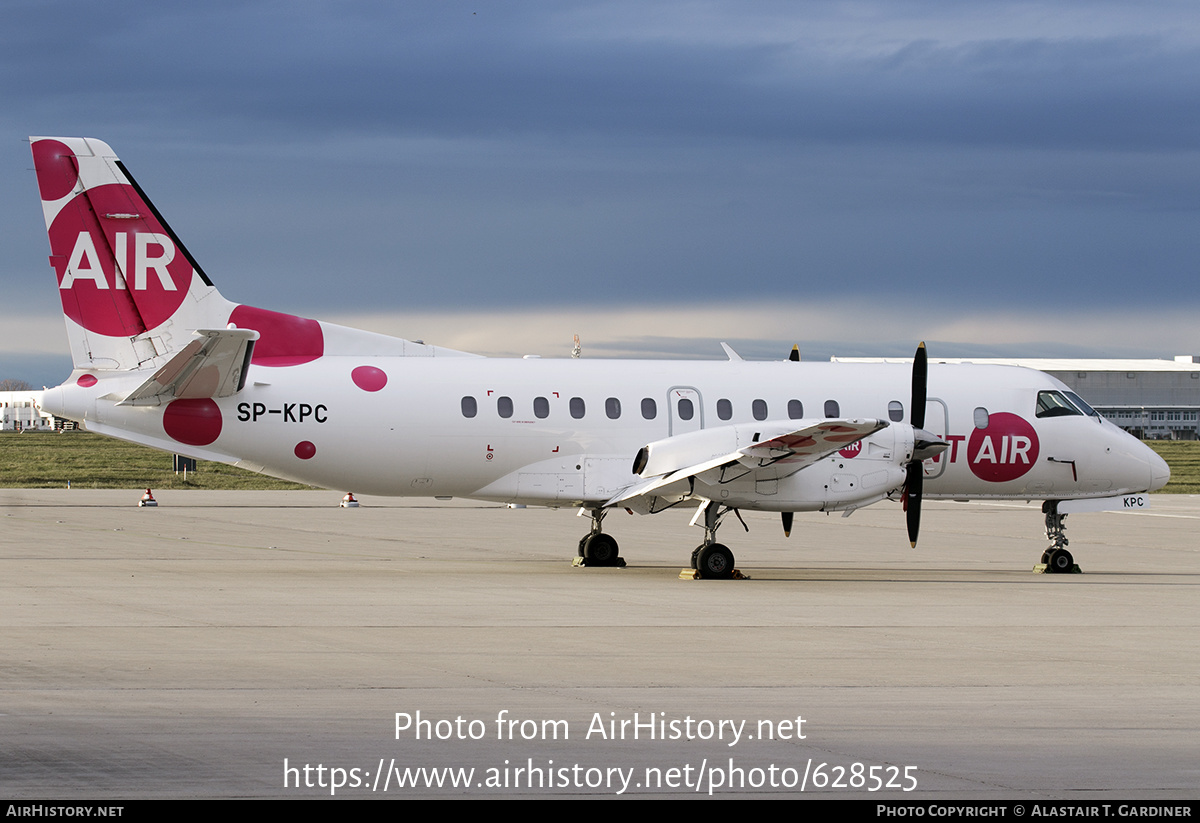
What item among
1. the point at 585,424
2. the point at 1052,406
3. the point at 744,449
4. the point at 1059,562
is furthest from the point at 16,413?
the point at 744,449

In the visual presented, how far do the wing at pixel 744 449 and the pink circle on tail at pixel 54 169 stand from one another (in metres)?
10.1

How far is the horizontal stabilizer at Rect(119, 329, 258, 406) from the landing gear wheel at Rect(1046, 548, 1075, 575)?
14026 millimetres

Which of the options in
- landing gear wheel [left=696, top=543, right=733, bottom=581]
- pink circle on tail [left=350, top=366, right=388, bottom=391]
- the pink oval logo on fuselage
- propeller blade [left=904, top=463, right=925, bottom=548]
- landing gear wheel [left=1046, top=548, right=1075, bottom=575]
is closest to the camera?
propeller blade [left=904, top=463, right=925, bottom=548]

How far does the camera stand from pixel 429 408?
70.9ft

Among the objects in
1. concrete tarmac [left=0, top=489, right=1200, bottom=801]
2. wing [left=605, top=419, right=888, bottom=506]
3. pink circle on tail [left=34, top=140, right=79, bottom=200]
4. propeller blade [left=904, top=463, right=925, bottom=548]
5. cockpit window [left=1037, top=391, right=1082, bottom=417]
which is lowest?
concrete tarmac [left=0, top=489, right=1200, bottom=801]

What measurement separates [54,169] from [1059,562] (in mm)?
18049

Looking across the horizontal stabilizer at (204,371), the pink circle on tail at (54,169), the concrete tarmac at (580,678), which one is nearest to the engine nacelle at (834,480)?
the concrete tarmac at (580,678)

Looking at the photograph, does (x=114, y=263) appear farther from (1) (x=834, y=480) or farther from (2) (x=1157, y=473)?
(2) (x=1157, y=473)

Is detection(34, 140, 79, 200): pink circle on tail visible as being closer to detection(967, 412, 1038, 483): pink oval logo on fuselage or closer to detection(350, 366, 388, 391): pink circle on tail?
detection(350, 366, 388, 391): pink circle on tail

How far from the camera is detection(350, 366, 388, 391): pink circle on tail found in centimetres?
2145

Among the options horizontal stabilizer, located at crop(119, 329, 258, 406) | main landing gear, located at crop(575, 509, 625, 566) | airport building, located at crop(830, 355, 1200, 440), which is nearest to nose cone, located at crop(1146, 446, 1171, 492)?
main landing gear, located at crop(575, 509, 625, 566)

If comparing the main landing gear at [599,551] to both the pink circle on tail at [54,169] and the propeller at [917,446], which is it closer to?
the propeller at [917,446]

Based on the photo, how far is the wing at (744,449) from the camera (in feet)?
63.0
